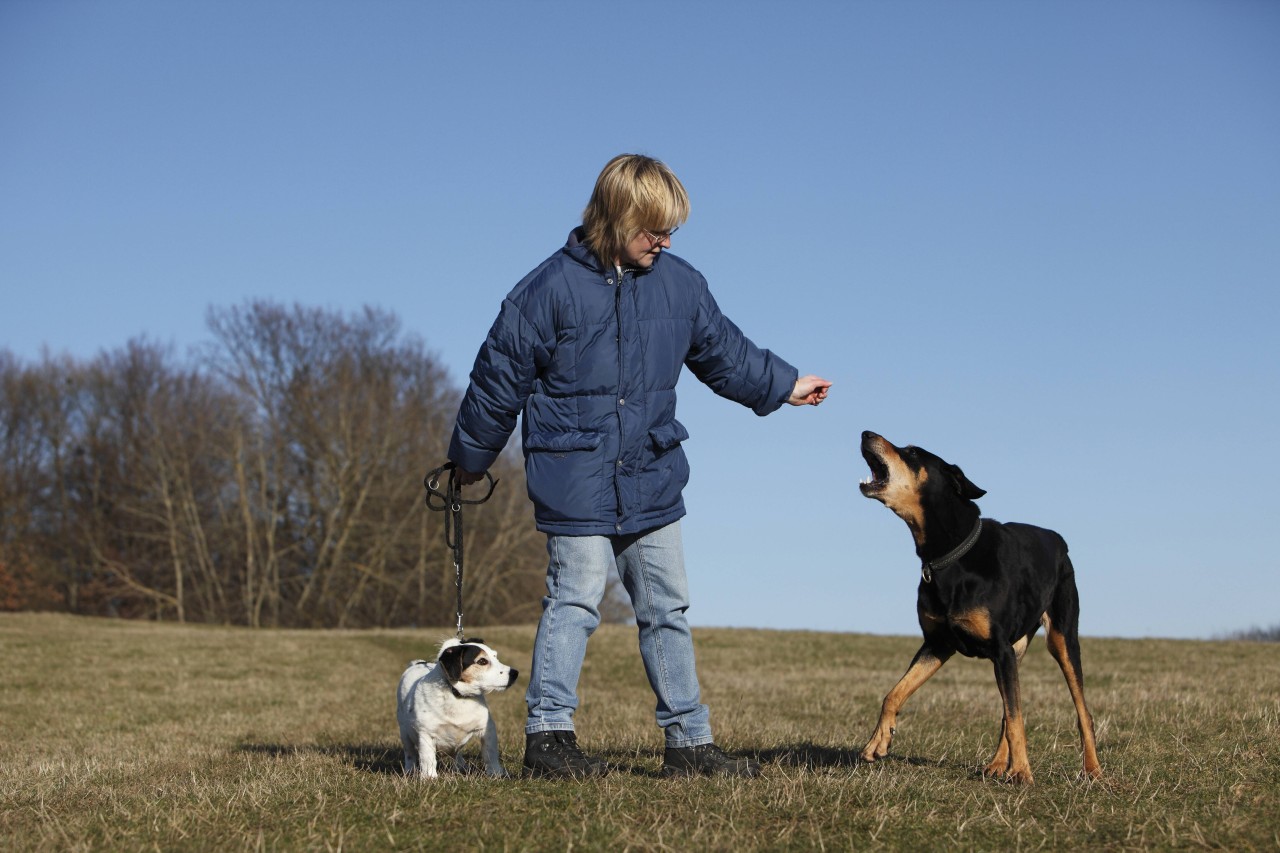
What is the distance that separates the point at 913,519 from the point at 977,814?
1903 mm

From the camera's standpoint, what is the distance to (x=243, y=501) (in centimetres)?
4478

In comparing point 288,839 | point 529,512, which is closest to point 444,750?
point 288,839

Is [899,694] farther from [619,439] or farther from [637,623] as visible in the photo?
[619,439]

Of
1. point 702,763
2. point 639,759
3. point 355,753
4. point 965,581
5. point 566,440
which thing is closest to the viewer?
point 566,440

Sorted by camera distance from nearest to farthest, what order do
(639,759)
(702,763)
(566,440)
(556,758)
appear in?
1. (566,440)
2. (556,758)
3. (702,763)
4. (639,759)

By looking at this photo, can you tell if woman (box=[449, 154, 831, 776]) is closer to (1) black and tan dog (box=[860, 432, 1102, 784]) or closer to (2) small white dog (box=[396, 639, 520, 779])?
(2) small white dog (box=[396, 639, 520, 779])

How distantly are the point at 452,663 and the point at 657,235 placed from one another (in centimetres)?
268

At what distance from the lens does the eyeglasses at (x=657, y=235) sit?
18.8 ft

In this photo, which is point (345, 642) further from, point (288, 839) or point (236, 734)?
point (288, 839)

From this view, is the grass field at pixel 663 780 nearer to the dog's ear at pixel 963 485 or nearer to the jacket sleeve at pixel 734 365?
the dog's ear at pixel 963 485

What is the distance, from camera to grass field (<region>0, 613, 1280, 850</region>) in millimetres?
4637

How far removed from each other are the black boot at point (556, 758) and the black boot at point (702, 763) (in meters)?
0.35

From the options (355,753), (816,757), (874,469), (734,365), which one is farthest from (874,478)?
(355,753)

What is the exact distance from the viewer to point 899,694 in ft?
21.7
